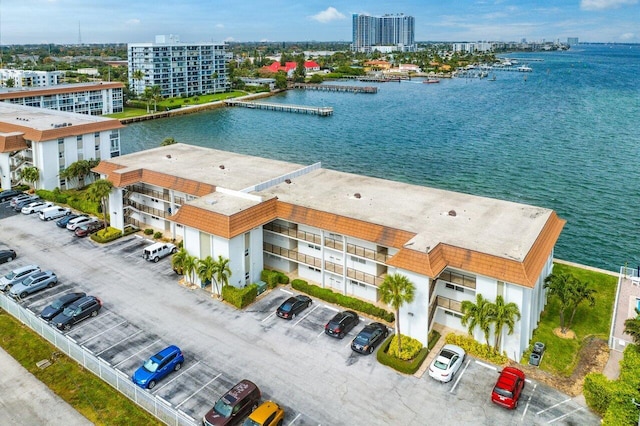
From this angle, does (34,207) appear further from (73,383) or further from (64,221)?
(73,383)

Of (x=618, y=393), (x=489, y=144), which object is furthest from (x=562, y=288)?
(x=489, y=144)

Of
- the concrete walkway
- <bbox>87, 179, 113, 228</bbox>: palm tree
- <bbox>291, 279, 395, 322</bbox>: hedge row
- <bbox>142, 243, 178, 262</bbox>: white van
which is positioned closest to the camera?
the concrete walkway

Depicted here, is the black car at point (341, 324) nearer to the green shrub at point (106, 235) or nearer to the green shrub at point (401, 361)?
the green shrub at point (401, 361)

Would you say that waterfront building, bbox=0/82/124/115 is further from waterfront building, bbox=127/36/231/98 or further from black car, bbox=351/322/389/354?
black car, bbox=351/322/389/354

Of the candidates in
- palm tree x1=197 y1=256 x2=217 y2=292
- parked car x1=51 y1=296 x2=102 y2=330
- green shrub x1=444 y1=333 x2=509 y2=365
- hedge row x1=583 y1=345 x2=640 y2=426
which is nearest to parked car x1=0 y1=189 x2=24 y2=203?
parked car x1=51 y1=296 x2=102 y2=330

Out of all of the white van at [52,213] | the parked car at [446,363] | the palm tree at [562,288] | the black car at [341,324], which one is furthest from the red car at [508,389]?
the white van at [52,213]

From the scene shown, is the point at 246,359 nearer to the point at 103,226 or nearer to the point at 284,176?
the point at 284,176

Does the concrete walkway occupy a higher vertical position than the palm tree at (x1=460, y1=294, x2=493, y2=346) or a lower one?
lower
